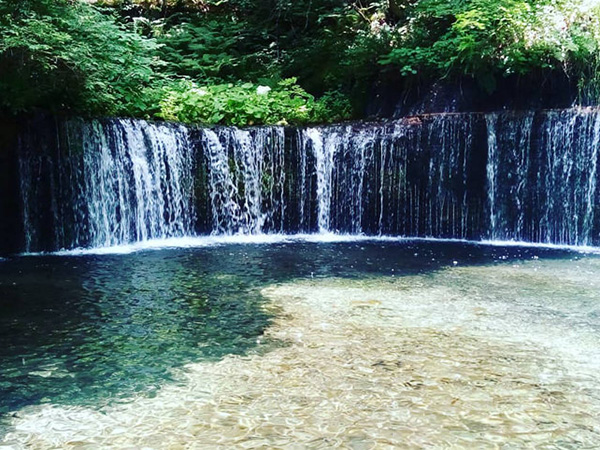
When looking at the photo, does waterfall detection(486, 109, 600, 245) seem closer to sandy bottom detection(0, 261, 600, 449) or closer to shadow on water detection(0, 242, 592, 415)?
shadow on water detection(0, 242, 592, 415)

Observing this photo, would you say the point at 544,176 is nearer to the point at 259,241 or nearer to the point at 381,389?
the point at 259,241

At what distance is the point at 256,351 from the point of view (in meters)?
5.13

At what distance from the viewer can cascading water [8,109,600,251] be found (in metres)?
11.1

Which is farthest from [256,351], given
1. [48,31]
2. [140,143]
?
[140,143]

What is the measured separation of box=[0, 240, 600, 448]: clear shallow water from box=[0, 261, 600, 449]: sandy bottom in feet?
0.05

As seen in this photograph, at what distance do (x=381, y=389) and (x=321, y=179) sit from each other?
892cm

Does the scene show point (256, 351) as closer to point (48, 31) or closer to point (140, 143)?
point (48, 31)

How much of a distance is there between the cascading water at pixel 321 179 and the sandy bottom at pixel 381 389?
18.2 feet

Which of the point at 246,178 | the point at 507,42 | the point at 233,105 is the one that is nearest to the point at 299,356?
the point at 246,178

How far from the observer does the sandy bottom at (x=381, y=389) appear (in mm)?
3689

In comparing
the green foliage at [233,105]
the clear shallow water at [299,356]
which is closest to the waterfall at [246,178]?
the green foliage at [233,105]

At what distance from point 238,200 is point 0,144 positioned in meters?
4.30

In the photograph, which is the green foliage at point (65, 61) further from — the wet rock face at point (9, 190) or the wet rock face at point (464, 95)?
the wet rock face at point (464, 95)

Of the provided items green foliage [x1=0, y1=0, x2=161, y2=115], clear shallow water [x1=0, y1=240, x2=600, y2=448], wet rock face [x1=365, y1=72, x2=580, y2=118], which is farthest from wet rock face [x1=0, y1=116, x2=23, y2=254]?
wet rock face [x1=365, y1=72, x2=580, y2=118]
